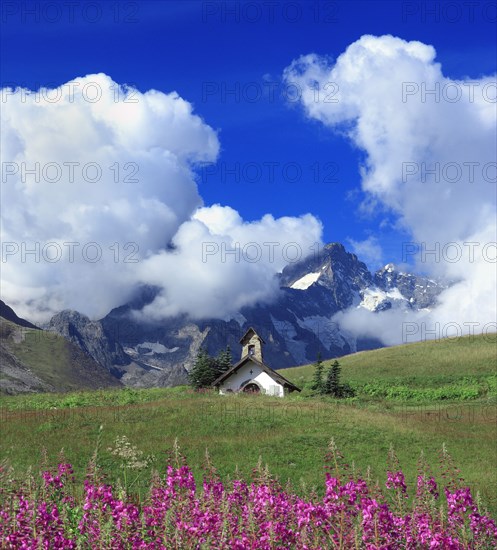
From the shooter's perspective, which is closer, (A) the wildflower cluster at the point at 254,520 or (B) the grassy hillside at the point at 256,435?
(A) the wildflower cluster at the point at 254,520

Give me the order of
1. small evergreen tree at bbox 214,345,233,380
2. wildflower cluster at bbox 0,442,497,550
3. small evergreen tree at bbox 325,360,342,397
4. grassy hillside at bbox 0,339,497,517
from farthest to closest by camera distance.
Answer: small evergreen tree at bbox 214,345,233,380 → small evergreen tree at bbox 325,360,342,397 → grassy hillside at bbox 0,339,497,517 → wildflower cluster at bbox 0,442,497,550

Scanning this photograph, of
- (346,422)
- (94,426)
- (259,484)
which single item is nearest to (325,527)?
(259,484)

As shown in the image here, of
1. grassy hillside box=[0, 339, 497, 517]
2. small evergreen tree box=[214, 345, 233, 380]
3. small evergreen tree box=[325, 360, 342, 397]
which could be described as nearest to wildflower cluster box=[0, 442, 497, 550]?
grassy hillside box=[0, 339, 497, 517]

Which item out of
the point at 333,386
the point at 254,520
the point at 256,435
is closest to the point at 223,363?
the point at 333,386

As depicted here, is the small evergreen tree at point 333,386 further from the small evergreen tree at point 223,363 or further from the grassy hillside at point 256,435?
the grassy hillside at point 256,435

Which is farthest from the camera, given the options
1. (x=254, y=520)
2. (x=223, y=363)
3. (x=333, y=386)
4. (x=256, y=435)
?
(x=223, y=363)

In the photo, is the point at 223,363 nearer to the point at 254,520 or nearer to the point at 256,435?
the point at 256,435

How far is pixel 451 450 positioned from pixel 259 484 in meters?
24.5

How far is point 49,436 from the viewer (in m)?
28.5

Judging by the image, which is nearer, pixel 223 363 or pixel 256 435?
pixel 256 435

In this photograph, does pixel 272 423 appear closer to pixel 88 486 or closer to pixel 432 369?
pixel 88 486

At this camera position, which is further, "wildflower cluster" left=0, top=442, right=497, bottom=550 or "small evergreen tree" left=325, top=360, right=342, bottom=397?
"small evergreen tree" left=325, top=360, right=342, bottom=397

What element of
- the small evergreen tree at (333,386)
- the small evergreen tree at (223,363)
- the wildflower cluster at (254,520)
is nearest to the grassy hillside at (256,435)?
the wildflower cluster at (254,520)

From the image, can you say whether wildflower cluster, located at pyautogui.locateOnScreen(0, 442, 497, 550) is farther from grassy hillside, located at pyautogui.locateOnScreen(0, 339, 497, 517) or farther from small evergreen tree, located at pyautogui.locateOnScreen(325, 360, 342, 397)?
small evergreen tree, located at pyautogui.locateOnScreen(325, 360, 342, 397)
